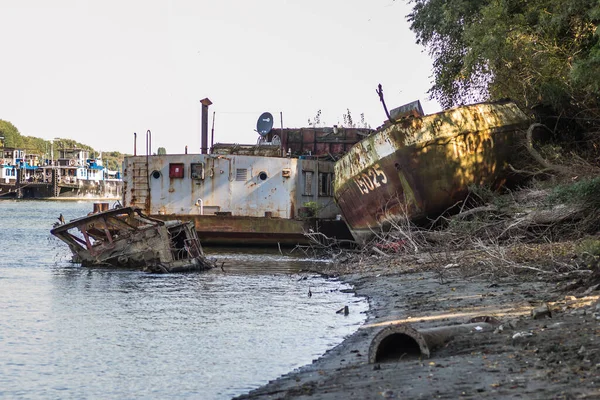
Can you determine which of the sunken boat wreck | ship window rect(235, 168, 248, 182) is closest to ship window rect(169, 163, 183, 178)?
ship window rect(235, 168, 248, 182)

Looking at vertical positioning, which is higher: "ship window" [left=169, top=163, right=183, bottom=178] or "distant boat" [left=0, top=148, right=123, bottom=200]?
"distant boat" [left=0, top=148, right=123, bottom=200]

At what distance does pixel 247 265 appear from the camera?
24047 millimetres

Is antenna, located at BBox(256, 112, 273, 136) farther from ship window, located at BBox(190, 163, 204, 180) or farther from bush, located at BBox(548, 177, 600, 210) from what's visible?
bush, located at BBox(548, 177, 600, 210)

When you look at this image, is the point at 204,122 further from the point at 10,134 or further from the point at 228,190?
the point at 10,134

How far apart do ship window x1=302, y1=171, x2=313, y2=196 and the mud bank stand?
19.3m

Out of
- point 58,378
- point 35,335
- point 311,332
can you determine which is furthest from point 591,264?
point 35,335

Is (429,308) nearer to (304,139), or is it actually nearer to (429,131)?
(429,131)

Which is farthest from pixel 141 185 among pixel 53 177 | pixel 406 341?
pixel 53 177

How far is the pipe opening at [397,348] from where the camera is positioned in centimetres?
792

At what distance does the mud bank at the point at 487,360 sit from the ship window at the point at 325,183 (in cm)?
1999

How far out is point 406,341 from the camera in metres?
8.26

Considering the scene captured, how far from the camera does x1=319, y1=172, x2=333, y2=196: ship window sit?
104 ft

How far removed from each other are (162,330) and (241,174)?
18.1 metres

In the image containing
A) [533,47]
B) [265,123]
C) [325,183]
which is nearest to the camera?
[533,47]
